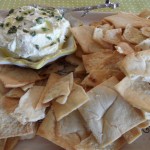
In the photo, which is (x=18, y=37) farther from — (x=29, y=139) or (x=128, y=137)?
(x=128, y=137)

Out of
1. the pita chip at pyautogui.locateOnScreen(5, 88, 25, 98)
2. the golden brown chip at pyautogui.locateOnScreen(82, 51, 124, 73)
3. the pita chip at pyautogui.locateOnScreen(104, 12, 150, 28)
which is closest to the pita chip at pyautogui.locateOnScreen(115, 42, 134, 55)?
the golden brown chip at pyautogui.locateOnScreen(82, 51, 124, 73)

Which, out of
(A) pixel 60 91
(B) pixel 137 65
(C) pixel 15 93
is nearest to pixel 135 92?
(B) pixel 137 65

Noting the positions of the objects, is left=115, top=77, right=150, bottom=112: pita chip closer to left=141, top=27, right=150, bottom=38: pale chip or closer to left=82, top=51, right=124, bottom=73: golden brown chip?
left=82, top=51, right=124, bottom=73: golden brown chip

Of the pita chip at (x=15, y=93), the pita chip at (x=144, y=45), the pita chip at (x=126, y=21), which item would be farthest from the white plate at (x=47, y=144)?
the pita chip at (x=126, y=21)

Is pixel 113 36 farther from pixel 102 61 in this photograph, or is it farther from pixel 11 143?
pixel 11 143

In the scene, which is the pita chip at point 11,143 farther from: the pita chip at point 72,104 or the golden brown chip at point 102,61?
the golden brown chip at point 102,61
